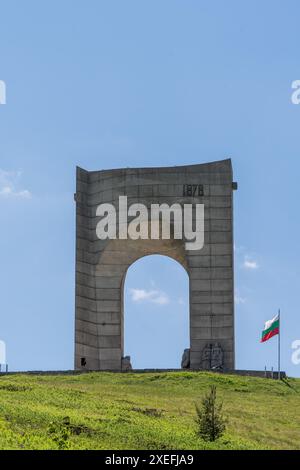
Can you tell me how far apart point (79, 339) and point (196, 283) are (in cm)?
773

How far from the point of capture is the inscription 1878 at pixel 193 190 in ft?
171

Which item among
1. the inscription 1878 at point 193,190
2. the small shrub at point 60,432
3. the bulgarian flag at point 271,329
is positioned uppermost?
the inscription 1878 at point 193,190

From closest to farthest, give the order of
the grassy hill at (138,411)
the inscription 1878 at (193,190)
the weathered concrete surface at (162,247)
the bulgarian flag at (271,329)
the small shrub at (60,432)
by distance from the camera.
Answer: the small shrub at (60,432) < the grassy hill at (138,411) < the bulgarian flag at (271,329) < the weathered concrete surface at (162,247) < the inscription 1878 at (193,190)

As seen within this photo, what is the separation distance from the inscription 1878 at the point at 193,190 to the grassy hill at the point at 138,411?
11.8 meters

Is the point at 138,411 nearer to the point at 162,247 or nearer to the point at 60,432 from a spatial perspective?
the point at 60,432

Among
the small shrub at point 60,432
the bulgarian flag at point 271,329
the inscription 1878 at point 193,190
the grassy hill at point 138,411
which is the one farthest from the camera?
the inscription 1878 at point 193,190

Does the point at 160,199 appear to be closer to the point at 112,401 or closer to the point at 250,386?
the point at 250,386

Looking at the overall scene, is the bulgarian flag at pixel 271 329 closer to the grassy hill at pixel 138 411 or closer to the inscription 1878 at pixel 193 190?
the grassy hill at pixel 138 411

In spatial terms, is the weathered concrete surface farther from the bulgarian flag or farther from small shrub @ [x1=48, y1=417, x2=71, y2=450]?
small shrub @ [x1=48, y1=417, x2=71, y2=450]

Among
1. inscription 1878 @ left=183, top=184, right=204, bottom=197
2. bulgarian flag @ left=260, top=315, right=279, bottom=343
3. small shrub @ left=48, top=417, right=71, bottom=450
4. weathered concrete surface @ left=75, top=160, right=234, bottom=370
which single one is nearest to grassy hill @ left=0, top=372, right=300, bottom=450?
small shrub @ left=48, top=417, right=71, bottom=450

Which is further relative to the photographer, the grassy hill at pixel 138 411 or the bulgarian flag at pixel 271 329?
the bulgarian flag at pixel 271 329

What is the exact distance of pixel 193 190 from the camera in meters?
52.0

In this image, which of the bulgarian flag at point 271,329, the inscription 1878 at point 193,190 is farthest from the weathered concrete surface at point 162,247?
the bulgarian flag at point 271,329
